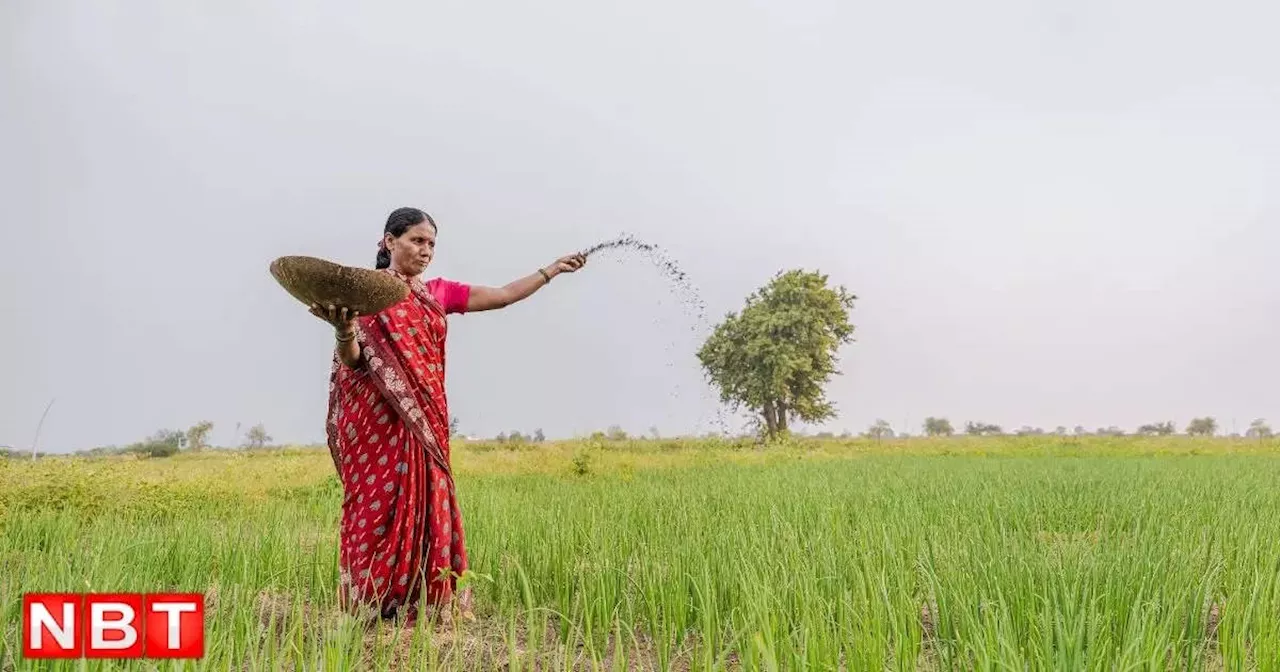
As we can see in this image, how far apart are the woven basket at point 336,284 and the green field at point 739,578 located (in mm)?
993

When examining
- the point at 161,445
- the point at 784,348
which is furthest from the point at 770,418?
the point at 161,445

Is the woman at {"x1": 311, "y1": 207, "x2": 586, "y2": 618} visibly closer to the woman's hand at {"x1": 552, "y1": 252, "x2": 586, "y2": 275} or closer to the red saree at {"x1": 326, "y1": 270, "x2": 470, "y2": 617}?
the red saree at {"x1": 326, "y1": 270, "x2": 470, "y2": 617}

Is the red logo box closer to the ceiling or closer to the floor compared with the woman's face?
closer to the floor

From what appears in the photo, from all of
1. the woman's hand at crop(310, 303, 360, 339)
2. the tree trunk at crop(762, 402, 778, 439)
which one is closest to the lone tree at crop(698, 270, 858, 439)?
the tree trunk at crop(762, 402, 778, 439)

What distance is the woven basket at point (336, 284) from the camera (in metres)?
2.47

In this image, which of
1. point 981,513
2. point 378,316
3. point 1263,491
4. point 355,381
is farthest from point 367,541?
point 1263,491

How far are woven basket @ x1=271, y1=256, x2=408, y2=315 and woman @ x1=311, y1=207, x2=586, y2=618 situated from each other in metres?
0.24

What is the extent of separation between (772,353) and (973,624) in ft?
88.2

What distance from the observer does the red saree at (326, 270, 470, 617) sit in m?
2.99

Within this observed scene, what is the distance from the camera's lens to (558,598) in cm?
320

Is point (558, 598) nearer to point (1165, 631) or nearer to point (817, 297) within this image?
point (1165, 631)

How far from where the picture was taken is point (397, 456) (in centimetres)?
304

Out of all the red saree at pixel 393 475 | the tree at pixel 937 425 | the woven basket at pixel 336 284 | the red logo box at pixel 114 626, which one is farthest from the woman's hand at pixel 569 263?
the tree at pixel 937 425

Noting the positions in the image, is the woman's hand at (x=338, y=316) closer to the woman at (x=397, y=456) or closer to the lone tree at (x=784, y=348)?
the woman at (x=397, y=456)
